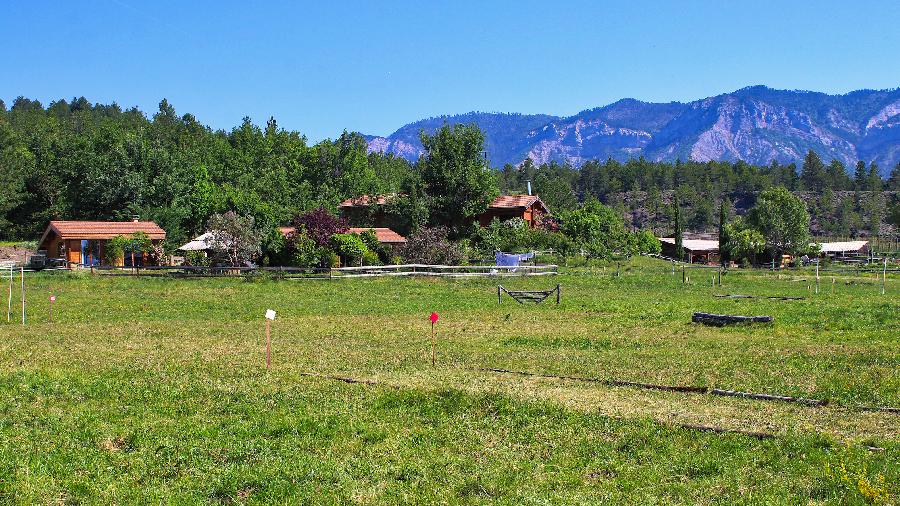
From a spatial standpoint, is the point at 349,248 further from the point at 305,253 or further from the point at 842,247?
the point at 842,247

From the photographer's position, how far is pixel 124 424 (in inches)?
520

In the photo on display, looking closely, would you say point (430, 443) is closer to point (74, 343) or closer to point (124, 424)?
point (124, 424)

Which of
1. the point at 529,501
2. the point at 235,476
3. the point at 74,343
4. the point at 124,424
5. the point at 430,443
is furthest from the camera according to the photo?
the point at 74,343

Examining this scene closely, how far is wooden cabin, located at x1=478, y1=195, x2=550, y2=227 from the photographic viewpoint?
84.2 meters

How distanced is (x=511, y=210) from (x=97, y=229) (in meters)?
41.4

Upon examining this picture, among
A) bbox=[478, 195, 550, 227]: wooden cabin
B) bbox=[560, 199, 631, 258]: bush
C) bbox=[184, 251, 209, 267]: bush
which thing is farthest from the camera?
bbox=[478, 195, 550, 227]: wooden cabin

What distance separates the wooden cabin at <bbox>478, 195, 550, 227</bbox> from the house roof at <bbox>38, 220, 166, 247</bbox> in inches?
1354

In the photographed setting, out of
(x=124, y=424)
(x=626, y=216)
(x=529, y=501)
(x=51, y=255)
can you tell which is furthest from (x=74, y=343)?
(x=626, y=216)

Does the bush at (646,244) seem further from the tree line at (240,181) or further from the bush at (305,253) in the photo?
the bush at (305,253)

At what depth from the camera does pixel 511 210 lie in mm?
84875

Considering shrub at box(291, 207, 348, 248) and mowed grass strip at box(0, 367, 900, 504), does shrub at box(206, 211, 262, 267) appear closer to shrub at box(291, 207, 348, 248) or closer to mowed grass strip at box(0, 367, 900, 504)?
shrub at box(291, 207, 348, 248)

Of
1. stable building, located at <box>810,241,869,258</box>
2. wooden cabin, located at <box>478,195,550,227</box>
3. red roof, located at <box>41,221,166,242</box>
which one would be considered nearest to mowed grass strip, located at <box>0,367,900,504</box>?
red roof, located at <box>41,221,166,242</box>

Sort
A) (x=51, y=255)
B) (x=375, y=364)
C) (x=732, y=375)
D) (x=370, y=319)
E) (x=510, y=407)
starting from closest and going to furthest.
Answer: (x=510, y=407), (x=732, y=375), (x=375, y=364), (x=370, y=319), (x=51, y=255)

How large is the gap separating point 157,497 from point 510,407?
21.9 ft
